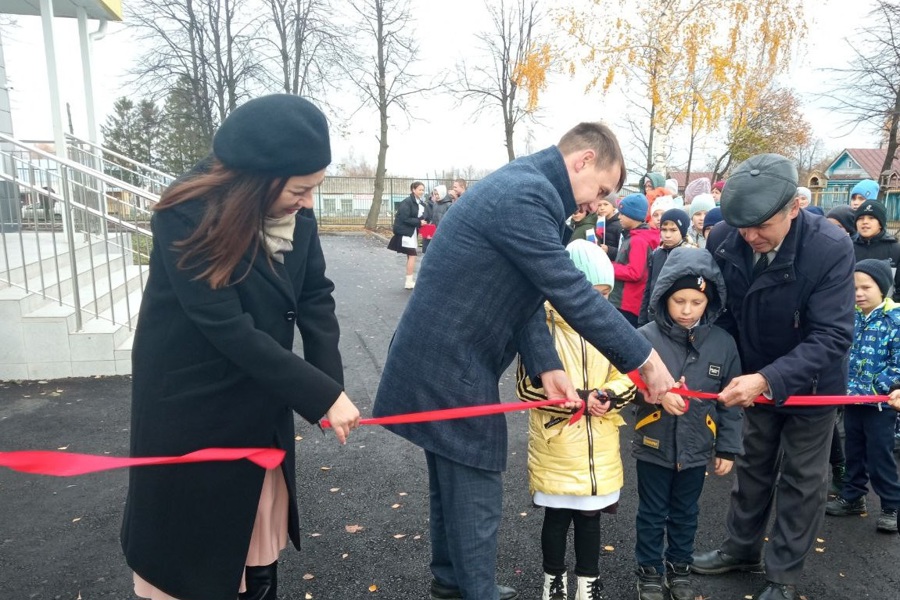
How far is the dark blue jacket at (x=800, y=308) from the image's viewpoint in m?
2.69

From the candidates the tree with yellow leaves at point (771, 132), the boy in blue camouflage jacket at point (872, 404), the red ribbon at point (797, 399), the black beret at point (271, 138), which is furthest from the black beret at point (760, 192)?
the tree with yellow leaves at point (771, 132)

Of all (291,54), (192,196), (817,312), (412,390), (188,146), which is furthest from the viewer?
(188,146)

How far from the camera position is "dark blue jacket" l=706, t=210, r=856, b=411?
106 inches

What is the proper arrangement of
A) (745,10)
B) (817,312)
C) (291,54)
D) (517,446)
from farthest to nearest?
1. (291,54)
2. (745,10)
3. (517,446)
4. (817,312)

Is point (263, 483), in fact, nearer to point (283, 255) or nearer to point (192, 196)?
point (283, 255)

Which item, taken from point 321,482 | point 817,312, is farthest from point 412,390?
point 321,482

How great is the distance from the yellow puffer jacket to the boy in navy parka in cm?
31

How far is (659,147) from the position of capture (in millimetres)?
16625

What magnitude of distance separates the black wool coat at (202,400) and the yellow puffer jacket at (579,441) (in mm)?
1063

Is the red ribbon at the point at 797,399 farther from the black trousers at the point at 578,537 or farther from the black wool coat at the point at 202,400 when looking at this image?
the black wool coat at the point at 202,400

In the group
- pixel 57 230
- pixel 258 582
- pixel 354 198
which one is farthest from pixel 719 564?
pixel 354 198

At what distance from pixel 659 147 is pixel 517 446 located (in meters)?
13.8

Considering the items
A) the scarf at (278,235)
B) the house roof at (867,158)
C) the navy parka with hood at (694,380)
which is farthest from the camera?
the house roof at (867,158)

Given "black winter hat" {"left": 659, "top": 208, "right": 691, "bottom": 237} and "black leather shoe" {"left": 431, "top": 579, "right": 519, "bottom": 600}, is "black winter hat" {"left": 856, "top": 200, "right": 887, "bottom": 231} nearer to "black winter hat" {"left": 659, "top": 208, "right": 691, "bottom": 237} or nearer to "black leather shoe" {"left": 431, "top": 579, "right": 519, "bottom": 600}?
"black winter hat" {"left": 659, "top": 208, "right": 691, "bottom": 237}
